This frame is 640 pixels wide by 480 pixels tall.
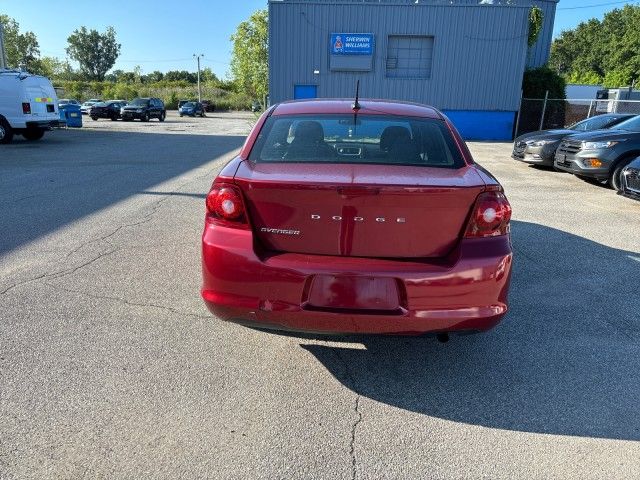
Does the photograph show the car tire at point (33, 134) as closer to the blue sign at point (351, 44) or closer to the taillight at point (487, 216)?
the blue sign at point (351, 44)

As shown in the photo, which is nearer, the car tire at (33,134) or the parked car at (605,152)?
the parked car at (605,152)

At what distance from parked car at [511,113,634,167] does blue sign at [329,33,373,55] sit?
500 inches

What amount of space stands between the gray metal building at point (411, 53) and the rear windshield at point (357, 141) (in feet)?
69.8

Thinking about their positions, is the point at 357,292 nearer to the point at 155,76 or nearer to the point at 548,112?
the point at 548,112

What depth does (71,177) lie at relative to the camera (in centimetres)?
984

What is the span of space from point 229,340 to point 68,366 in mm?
1000

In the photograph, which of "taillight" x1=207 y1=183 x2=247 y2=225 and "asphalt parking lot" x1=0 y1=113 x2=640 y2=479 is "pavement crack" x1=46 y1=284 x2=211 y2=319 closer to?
"asphalt parking lot" x1=0 y1=113 x2=640 y2=479

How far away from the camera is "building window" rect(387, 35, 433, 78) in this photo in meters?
23.6

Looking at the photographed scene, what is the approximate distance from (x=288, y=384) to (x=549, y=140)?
11.3m

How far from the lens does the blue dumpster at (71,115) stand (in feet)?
80.9

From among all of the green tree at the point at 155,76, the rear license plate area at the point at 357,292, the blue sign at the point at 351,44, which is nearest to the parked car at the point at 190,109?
the blue sign at the point at 351,44

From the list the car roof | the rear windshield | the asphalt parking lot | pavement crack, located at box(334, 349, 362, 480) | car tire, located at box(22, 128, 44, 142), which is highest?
the car roof

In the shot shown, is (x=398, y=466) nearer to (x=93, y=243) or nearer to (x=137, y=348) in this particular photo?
(x=137, y=348)

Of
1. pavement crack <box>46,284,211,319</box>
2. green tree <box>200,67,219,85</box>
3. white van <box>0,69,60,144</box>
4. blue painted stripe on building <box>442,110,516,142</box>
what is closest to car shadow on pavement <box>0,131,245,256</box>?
white van <box>0,69,60,144</box>
